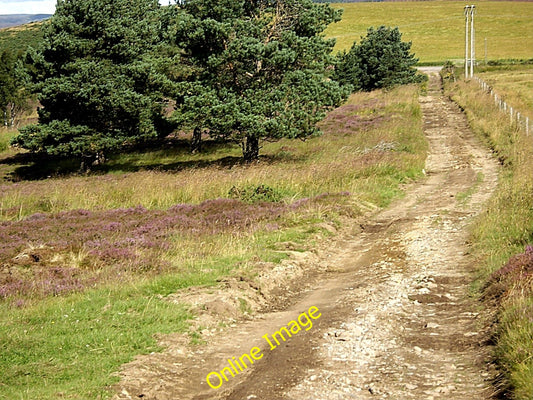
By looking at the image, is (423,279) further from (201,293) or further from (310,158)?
(310,158)

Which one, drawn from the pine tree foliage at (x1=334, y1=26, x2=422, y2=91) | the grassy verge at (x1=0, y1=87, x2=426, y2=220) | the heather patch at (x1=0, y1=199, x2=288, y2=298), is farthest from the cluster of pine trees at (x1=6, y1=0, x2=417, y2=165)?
the pine tree foliage at (x1=334, y1=26, x2=422, y2=91)

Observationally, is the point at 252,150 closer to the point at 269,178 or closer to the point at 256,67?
the point at 256,67

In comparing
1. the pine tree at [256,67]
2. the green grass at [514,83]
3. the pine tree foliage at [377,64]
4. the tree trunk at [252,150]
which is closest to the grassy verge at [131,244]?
the tree trunk at [252,150]

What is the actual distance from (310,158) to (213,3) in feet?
25.5

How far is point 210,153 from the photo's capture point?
33781 millimetres

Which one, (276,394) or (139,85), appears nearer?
(276,394)

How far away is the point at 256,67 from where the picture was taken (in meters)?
26.0

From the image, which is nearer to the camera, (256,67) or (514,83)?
(256,67)

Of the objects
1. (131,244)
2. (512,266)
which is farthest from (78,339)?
(512,266)

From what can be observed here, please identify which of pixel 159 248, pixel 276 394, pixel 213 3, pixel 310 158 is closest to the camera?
pixel 276 394

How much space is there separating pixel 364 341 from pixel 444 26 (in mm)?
116036

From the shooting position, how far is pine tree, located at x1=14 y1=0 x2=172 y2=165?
28.6m

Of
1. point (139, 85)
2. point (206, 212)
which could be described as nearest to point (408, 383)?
point (206, 212)

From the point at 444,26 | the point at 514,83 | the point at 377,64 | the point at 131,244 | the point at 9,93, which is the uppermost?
the point at 444,26
